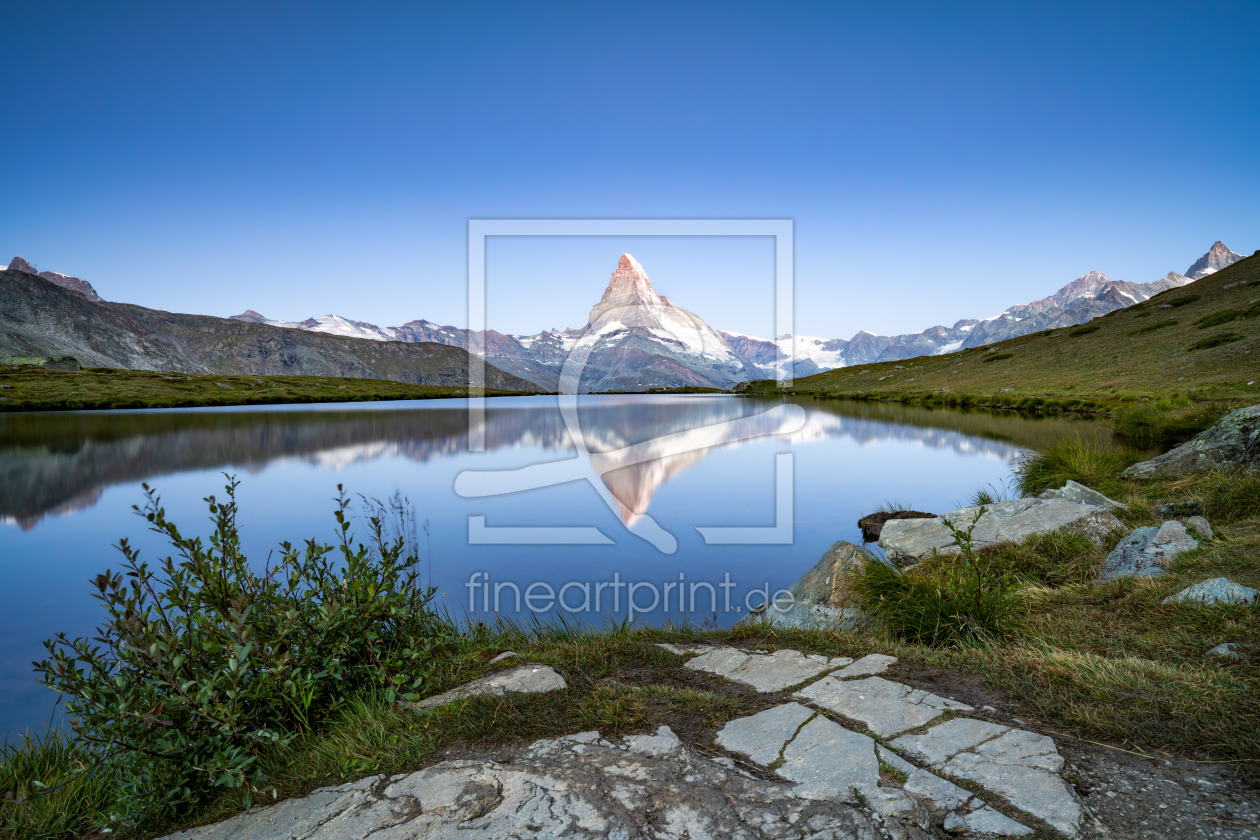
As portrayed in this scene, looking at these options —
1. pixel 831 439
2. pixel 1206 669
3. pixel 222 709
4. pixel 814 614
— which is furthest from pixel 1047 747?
pixel 831 439

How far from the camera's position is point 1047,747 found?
146 inches

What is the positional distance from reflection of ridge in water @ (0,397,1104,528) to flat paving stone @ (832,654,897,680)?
11006 mm

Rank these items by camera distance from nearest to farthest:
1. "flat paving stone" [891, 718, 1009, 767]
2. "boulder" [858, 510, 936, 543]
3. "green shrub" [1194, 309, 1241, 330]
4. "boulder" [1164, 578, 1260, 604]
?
"flat paving stone" [891, 718, 1009, 767]
"boulder" [1164, 578, 1260, 604]
"boulder" [858, 510, 936, 543]
"green shrub" [1194, 309, 1241, 330]

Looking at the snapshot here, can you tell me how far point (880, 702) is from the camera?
15.0 feet

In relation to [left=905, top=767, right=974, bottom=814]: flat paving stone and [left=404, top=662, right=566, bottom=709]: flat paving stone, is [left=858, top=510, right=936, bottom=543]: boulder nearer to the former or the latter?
[left=404, top=662, right=566, bottom=709]: flat paving stone

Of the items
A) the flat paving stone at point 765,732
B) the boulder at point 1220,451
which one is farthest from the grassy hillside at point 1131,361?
the flat paving stone at point 765,732

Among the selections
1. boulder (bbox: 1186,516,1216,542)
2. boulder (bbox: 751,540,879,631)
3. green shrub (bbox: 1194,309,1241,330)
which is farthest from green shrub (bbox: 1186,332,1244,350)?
boulder (bbox: 751,540,879,631)

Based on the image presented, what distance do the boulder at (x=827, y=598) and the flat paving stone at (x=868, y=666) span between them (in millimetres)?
1351

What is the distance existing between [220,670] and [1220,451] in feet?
59.7

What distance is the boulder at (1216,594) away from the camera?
6.07 m

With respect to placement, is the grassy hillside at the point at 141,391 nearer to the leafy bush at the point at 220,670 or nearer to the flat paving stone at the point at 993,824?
the leafy bush at the point at 220,670

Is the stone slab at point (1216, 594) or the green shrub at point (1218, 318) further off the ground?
the green shrub at point (1218, 318)

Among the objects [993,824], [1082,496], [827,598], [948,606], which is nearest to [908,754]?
[993,824]

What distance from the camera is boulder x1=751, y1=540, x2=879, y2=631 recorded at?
24.8 ft
